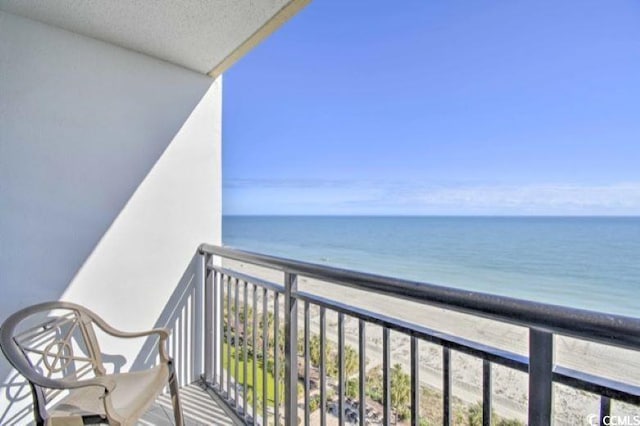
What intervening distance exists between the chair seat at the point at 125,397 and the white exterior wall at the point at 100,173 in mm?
544

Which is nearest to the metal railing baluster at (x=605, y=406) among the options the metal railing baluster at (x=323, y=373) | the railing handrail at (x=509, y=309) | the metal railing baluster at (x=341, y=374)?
the railing handrail at (x=509, y=309)

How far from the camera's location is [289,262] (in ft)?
4.79

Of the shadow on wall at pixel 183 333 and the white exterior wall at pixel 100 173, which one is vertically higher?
the white exterior wall at pixel 100 173

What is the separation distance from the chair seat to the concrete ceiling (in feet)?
5.94

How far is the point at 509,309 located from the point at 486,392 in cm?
25

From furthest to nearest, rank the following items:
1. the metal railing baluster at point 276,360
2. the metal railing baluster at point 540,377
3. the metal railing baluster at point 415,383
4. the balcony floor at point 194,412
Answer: the balcony floor at point 194,412 → the metal railing baluster at point 276,360 → the metal railing baluster at point 415,383 → the metal railing baluster at point 540,377

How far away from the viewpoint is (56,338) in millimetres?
1843

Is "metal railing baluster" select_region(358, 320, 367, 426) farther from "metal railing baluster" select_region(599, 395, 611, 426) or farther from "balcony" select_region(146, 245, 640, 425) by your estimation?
"metal railing baluster" select_region(599, 395, 611, 426)

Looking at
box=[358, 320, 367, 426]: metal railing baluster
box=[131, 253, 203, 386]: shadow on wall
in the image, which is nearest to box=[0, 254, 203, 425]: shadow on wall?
box=[131, 253, 203, 386]: shadow on wall

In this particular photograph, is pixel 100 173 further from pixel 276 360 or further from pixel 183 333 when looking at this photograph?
pixel 276 360

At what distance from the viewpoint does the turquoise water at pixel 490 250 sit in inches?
509

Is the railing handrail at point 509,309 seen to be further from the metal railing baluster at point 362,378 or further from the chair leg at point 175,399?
the chair leg at point 175,399

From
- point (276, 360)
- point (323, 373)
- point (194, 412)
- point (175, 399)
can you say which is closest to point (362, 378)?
point (323, 373)

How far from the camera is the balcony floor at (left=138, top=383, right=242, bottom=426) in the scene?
1.96m
